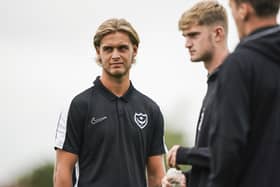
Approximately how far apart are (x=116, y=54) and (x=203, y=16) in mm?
1623

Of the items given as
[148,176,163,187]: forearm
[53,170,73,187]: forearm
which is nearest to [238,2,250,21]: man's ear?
[53,170,73,187]: forearm

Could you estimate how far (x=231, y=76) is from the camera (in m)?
7.94

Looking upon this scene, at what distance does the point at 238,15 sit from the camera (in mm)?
8117

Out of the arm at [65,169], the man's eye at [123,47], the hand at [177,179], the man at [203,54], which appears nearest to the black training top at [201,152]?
the man at [203,54]

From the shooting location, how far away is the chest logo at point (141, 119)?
1121 cm

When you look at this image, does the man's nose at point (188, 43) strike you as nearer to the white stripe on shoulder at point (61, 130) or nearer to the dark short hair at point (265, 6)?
the dark short hair at point (265, 6)

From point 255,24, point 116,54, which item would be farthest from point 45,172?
point 255,24

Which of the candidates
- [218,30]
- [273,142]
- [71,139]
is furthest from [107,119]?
[273,142]

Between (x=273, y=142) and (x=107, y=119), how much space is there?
126 inches

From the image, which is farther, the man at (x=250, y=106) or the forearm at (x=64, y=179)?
the forearm at (x=64, y=179)

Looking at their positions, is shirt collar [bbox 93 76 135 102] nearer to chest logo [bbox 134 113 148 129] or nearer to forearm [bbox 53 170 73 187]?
chest logo [bbox 134 113 148 129]

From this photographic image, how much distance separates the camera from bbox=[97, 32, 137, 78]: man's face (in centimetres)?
1114

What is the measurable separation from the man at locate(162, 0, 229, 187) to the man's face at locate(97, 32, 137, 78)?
1.38m

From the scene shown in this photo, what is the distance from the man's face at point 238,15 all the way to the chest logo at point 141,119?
313 cm
